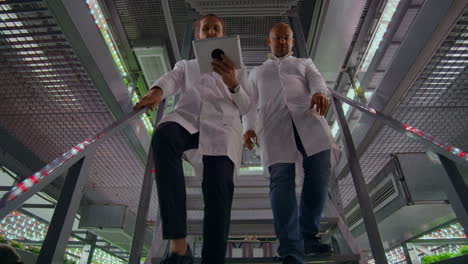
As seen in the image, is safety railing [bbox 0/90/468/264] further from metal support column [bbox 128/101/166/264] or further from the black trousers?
the black trousers

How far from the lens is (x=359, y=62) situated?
3.71m

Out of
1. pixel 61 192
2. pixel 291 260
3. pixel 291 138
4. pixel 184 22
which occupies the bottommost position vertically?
pixel 291 260


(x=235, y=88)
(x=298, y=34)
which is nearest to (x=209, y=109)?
(x=235, y=88)

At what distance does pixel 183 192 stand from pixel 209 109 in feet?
1.50

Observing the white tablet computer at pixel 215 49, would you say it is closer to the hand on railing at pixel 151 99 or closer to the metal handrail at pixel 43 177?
the hand on railing at pixel 151 99

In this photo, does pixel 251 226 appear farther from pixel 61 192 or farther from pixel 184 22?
pixel 184 22

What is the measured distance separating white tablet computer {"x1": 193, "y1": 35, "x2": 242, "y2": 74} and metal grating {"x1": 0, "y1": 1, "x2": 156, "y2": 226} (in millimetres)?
939

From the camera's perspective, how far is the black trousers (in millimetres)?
1070

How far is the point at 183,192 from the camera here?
3.76 ft

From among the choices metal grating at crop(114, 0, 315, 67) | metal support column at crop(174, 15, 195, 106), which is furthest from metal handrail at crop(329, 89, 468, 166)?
metal grating at crop(114, 0, 315, 67)

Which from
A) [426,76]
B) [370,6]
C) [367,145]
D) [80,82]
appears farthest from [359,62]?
[80,82]

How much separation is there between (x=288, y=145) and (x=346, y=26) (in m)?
2.01

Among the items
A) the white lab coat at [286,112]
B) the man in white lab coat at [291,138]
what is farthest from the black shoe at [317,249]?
the white lab coat at [286,112]

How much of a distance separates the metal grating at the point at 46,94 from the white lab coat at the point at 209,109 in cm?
76
